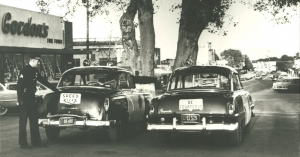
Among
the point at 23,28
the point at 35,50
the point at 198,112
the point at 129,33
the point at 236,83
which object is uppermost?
the point at 23,28

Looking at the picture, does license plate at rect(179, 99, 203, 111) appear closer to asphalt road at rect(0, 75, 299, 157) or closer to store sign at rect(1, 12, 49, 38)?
asphalt road at rect(0, 75, 299, 157)

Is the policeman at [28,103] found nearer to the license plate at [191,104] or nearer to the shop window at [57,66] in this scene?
the license plate at [191,104]

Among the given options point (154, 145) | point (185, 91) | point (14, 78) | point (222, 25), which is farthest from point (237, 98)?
point (14, 78)

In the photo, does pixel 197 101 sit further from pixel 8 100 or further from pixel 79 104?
pixel 8 100

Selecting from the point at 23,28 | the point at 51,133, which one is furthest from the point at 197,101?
the point at 23,28

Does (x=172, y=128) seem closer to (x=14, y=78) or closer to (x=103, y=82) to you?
(x=103, y=82)

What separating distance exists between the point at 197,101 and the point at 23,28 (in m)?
23.1

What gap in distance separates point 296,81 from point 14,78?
24793 millimetres

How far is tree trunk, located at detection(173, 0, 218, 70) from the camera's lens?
59.2 feet

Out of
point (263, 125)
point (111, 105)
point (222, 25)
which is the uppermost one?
point (222, 25)

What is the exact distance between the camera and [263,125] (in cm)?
1336

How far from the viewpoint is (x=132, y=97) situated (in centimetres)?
1097

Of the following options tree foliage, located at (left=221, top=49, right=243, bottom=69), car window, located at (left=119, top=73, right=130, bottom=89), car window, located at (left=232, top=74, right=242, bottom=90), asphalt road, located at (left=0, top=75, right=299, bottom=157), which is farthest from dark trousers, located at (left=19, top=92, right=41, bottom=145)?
tree foliage, located at (left=221, top=49, right=243, bottom=69)

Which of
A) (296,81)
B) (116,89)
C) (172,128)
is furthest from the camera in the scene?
(296,81)
